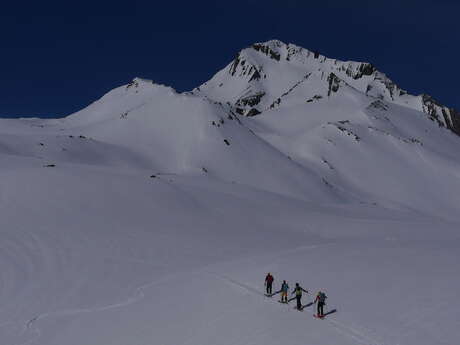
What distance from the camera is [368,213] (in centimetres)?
6669

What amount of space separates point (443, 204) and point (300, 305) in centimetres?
9942

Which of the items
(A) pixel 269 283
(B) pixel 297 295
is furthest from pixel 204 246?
(B) pixel 297 295

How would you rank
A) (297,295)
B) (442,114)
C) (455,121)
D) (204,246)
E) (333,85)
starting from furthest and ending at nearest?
1. (333,85)
2. (442,114)
3. (455,121)
4. (204,246)
5. (297,295)

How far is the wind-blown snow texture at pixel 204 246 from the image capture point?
20.8 metres

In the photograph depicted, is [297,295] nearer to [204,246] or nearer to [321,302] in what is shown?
[321,302]

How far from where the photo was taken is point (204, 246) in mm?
41531

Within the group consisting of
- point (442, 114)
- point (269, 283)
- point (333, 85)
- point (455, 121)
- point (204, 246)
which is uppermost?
point (333, 85)

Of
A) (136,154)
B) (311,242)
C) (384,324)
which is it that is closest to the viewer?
(384,324)

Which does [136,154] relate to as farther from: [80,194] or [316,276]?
[316,276]

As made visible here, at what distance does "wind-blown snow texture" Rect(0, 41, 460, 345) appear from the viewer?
20812 millimetres

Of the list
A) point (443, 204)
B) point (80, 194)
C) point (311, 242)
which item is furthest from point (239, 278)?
point (443, 204)

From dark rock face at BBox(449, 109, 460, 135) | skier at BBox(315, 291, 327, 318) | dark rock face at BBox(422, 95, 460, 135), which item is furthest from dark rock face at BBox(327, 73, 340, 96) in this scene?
skier at BBox(315, 291, 327, 318)

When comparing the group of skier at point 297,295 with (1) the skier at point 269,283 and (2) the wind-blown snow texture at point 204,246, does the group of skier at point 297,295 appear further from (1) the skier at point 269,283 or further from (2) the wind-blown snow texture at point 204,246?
(2) the wind-blown snow texture at point 204,246

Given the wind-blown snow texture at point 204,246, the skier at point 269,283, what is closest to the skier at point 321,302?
the wind-blown snow texture at point 204,246
